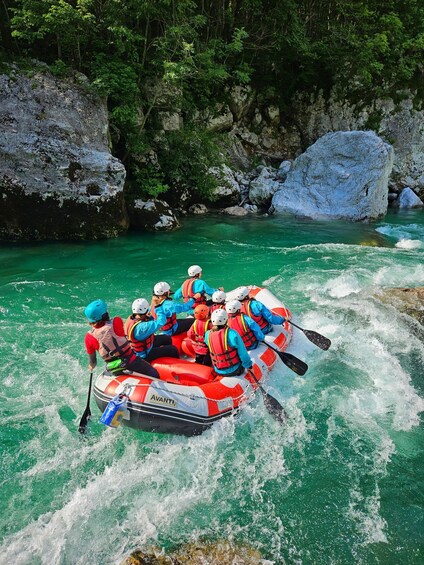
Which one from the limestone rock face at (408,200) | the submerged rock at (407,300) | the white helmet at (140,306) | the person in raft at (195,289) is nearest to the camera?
the white helmet at (140,306)

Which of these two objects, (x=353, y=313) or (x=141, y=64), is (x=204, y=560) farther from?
(x=141, y=64)

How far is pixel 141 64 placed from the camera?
12.7m

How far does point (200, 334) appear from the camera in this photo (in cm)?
560

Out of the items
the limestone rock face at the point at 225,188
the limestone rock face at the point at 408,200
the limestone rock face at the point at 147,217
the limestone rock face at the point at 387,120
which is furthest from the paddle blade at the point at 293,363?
the limestone rock face at the point at 387,120

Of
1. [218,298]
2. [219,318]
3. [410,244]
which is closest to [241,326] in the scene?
[218,298]

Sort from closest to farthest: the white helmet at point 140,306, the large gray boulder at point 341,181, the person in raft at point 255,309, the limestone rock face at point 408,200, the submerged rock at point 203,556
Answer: the submerged rock at point 203,556, the white helmet at point 140,306, the person in raft at point 255,309, the large gray boulder at point 341,181, the limestone rock face at point 408,200

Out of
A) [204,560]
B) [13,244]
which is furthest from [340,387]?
[13,244]

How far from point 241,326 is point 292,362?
91cm

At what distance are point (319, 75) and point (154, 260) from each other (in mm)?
15514

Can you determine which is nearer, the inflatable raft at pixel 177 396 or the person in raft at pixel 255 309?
the inflatable raft at pixel 177 396

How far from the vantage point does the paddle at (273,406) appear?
4914mm

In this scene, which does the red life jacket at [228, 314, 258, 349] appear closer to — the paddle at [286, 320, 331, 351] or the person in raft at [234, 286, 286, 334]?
the person in raft at [234, 286, 286, 334]

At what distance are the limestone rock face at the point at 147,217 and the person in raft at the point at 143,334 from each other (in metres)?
8.09

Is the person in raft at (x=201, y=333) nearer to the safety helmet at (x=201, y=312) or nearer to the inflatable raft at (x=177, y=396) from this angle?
the safety helmet at (x=201, y=312)
